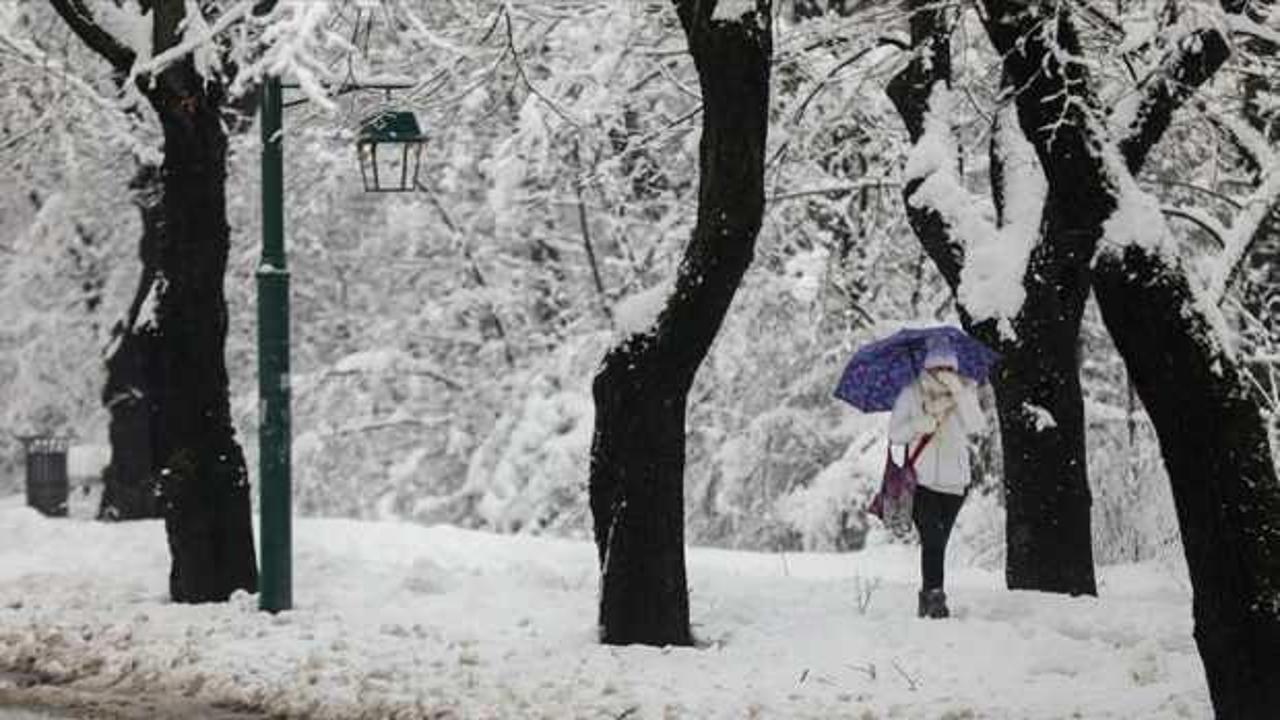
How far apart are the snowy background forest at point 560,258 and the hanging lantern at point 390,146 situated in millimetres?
563

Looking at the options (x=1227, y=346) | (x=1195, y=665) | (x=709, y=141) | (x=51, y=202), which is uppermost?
(x=51, y=202)

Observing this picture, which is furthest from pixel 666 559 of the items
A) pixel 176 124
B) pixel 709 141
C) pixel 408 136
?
pixel 176 124

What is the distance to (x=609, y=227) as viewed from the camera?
929 inches

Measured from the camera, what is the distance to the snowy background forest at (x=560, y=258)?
1398 centimetres

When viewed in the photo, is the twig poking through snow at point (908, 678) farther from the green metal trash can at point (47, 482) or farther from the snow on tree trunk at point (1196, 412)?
the green metal trash can at point (47, 482)

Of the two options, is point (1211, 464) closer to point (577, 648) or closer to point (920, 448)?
→ point (920, 448)

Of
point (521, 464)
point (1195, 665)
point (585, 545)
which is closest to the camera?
point (1195, 665)

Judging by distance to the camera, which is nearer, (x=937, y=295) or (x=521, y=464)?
(x=937, y=295)

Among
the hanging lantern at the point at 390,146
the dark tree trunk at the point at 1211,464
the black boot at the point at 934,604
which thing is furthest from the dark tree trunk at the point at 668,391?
the dark tree trunk at the point at 1211,464

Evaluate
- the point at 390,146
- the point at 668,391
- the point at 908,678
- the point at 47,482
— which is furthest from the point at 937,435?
the point at 47,482

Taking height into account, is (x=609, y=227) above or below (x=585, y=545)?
above

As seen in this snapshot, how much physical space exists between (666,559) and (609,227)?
45.5 ft

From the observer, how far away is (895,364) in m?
11.7

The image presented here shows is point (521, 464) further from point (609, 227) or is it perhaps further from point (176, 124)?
point (176, 124)
